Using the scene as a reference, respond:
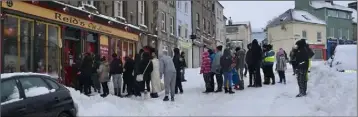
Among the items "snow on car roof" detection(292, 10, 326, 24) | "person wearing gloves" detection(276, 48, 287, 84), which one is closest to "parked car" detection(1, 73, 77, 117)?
"person wearing gloves" detection(276, 48, 287, 84)

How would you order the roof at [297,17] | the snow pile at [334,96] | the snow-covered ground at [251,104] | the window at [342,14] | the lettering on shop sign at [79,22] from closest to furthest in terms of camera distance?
the snow pile at [334,96] → the snow-covered ground at [251,104] → the lettering on shop sign at [79,22] → the roof at [297,17] → the window at [342,14]

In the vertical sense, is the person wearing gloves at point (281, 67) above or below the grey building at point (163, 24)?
below

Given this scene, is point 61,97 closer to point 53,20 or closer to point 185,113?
point 185,113

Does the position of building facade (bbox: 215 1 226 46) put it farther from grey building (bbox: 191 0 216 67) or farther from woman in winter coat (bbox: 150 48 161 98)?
woman in winter coat (bbox: 150 48 161 98)

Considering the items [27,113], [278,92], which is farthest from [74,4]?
[27,113]

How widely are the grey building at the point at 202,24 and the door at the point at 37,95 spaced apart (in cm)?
3468

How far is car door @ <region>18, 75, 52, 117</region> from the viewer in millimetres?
8961

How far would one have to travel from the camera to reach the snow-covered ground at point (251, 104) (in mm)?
11352

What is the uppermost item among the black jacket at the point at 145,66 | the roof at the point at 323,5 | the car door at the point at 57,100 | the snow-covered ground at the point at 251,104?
the roof at the point at 323,5

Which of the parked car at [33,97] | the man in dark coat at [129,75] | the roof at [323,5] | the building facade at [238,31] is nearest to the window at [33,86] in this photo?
the parked car at [33,97]

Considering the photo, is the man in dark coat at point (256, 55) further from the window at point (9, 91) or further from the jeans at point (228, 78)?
the window at point (9, 91)

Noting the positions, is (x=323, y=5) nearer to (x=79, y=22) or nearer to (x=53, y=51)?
(x=79, y=22)

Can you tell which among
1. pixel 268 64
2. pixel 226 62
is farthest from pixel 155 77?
pixel 268 64

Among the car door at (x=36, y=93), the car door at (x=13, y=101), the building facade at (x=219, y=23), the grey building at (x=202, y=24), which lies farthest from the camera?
the building facade at (x=219, y=23)
